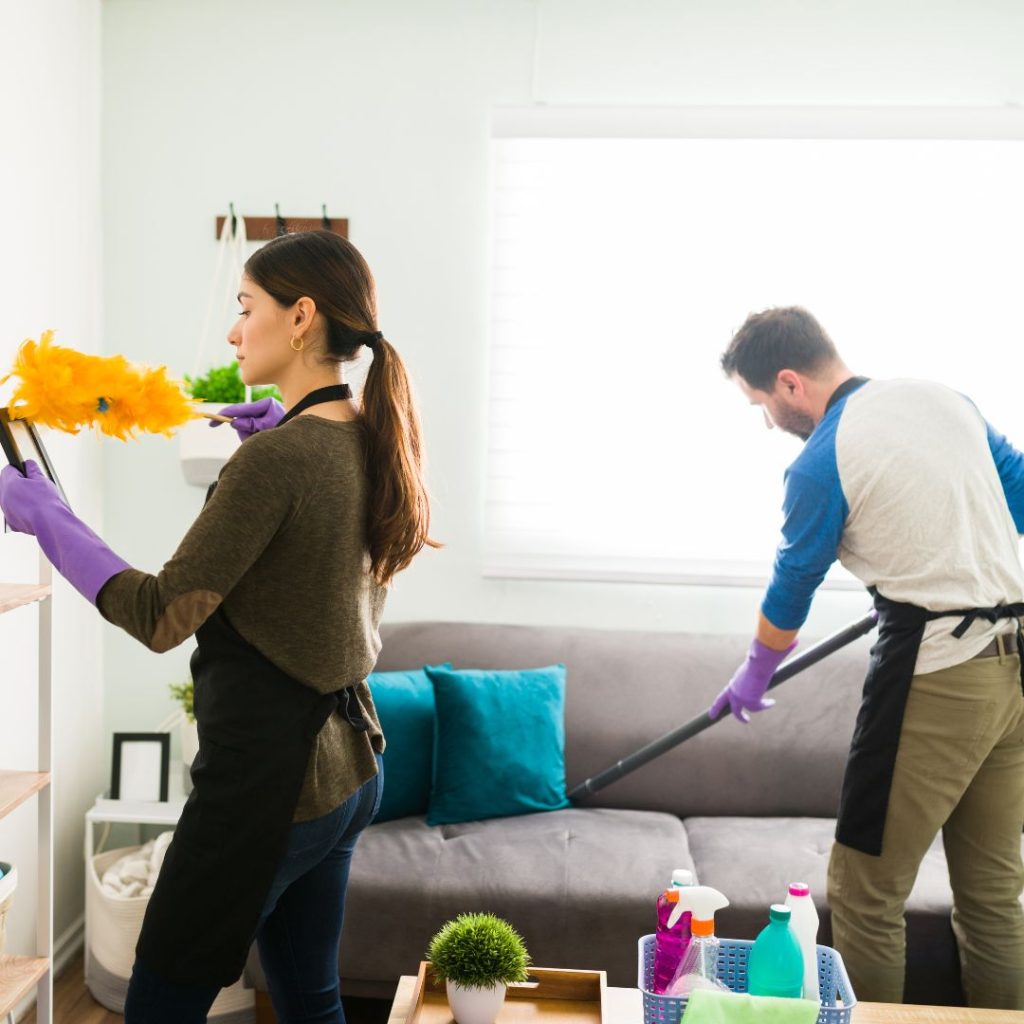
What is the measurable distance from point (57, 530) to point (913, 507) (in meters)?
1.34

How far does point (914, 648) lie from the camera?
5.87 ft

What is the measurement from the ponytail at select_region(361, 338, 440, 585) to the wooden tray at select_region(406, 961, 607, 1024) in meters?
0.80

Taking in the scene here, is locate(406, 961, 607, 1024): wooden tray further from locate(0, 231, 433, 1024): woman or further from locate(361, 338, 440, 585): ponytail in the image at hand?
locate(361, 338, 440, 585): ponytail

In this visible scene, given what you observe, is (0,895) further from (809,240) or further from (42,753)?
(809,240)

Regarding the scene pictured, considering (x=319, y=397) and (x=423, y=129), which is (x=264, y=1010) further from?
(x=423, y=129)

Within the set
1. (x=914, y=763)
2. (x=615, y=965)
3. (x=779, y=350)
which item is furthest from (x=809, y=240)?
(x=615, y=965)

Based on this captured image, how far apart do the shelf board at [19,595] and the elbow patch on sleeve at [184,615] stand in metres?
0.53

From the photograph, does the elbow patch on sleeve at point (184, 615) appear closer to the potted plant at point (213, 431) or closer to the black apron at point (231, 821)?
the black apron at point (231, 821)

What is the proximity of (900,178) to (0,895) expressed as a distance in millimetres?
2707

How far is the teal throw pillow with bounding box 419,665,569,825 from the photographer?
247 centimetres

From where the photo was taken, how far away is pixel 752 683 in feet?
7.55

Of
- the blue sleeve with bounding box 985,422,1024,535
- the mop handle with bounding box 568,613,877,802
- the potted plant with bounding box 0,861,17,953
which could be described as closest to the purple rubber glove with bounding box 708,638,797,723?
the mop handle with bounding box 568,613,877,802

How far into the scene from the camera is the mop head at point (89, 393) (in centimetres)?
137

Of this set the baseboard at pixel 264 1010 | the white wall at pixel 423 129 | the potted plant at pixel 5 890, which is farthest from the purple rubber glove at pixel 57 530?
Answer: the white wall at pixel 423 129
